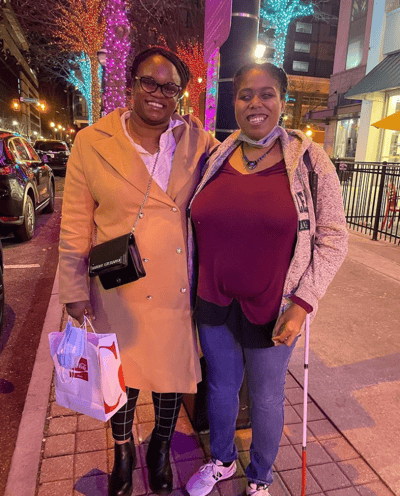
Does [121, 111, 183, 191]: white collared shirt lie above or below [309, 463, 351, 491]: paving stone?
above

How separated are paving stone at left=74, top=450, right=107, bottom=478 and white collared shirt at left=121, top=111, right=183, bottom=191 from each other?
166 cm

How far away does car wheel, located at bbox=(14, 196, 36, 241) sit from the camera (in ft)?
26.0

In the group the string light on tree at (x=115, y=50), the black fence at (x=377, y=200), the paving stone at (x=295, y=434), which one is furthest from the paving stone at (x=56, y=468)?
the string light on tree at (x=115, y=50)

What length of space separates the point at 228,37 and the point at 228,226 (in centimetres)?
197

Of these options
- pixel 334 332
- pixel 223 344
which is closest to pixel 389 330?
pixel 334 332

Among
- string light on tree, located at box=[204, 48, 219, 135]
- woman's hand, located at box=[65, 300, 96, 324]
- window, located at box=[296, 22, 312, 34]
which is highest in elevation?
window, located at box=[296, 22, 312, 34]

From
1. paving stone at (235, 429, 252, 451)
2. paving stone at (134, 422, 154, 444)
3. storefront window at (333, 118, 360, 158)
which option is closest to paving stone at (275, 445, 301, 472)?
paving stone at (235, 429, 252, 451)

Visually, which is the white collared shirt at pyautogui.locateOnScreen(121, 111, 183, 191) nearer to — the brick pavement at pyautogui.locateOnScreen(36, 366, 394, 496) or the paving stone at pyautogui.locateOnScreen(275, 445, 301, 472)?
the brick pavement at pyautogui.locateOnScreen(36, 366, 394, 496)

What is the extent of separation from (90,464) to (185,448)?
22.4 inches

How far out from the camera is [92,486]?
7.72 ft

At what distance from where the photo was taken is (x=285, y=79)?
1.99 meters

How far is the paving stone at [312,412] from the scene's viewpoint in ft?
9.80

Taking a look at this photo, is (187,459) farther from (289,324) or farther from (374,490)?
(289,324)

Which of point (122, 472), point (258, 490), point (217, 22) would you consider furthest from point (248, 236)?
point (217, 22)
